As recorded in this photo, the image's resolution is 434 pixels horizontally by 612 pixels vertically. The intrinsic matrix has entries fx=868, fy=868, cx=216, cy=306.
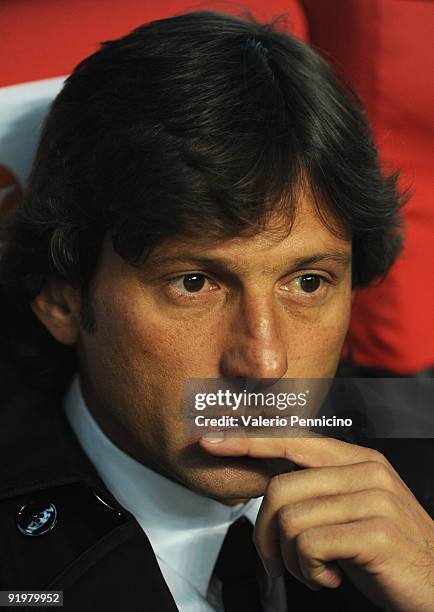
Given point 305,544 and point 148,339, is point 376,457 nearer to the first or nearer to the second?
point 305,544

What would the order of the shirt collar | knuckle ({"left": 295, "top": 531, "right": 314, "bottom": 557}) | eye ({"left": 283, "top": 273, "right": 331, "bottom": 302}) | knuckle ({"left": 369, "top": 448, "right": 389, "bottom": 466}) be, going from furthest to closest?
the shirt collar, eye ({"left": 283, "top": 273, "right": 331, "bottom": 302}), knuckle ({"left": 369, "top": 448, "right": 389, "bottom": 466}), knuckle ({"left": 295, "top": 531, "right": 314, "bottom": 557})

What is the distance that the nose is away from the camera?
3.87 feet

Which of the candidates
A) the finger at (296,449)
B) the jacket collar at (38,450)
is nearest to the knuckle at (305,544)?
the finger at (296,449)

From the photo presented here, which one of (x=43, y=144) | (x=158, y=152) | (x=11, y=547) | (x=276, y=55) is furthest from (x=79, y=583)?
(x=276, y=55)

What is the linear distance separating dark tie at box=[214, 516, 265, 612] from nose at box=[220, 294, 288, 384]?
36cm

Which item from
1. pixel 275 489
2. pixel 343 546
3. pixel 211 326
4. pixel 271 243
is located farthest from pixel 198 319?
pixel 343 546

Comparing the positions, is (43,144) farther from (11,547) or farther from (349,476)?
(349,476)

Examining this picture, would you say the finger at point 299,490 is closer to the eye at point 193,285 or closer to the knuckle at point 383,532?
the knuckle at point 383,532

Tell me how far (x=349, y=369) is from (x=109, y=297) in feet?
2.57

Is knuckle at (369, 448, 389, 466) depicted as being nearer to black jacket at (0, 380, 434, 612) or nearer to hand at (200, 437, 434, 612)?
hand at (200, 437, 434, 612)

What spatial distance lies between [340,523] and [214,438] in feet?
0.67

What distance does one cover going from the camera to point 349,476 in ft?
3.78

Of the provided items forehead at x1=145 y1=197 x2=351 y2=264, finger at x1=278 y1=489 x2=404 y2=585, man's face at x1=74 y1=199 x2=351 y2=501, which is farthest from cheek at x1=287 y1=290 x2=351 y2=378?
finger at x1=278 y1=489 x2=404 y2=585

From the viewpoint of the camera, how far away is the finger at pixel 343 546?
1.10 meters
